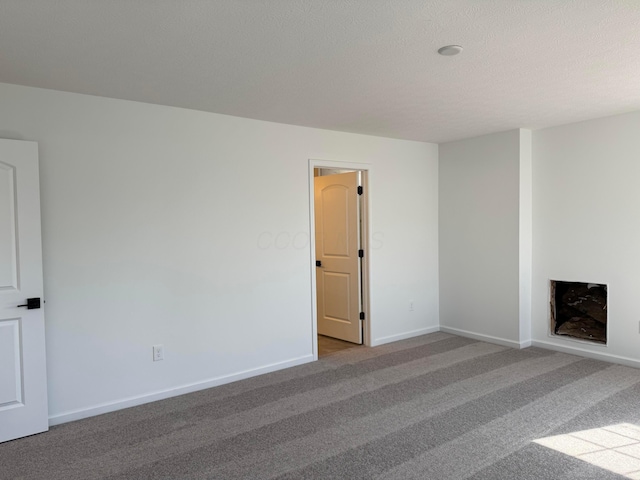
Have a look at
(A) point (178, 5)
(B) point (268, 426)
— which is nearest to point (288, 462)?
(B) point (268, 426)

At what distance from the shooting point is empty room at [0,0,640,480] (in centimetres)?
245

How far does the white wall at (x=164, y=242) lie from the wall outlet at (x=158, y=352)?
47 millimetres

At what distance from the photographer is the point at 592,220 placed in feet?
14.5

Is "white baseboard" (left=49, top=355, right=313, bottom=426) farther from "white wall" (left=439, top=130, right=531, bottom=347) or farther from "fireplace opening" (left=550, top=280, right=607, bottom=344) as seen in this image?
"fireplace opening" (left=550, top=280, right=607, bottom=344)

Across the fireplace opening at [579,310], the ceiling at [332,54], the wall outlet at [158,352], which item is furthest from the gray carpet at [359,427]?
the ceiling at [332,54]

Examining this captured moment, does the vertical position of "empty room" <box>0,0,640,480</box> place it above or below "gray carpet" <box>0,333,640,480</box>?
above

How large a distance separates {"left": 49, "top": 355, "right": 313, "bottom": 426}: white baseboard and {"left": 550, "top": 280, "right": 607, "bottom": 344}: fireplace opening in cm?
273

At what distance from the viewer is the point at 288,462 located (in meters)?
2.61

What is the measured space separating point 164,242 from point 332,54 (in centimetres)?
202

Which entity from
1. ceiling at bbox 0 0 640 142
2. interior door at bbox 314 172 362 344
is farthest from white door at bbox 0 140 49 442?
interior door at bbox 314 172 362 344

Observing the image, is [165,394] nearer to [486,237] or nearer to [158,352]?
[158,352]

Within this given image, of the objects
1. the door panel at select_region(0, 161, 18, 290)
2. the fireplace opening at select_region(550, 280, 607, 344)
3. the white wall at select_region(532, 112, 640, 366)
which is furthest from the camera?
the fireplace opening at select_region(550, 280, 607, 344)

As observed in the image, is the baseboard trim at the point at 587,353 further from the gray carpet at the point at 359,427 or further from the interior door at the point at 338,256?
the interior door at the point at 338,256

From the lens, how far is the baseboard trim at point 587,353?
4.21 m
